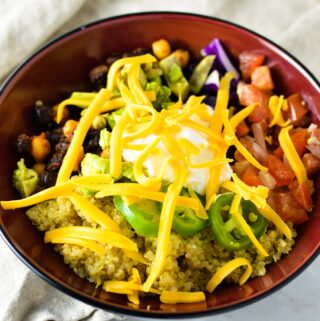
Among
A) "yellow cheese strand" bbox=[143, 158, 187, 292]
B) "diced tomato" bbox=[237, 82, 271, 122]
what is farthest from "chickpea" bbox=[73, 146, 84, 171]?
"diced tomato" bbox=[237, 82, 271, 122]

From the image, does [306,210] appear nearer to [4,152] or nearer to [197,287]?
[197,287]

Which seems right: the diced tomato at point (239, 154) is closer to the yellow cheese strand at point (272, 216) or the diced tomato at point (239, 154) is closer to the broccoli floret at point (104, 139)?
the yellow cheese strand at point (272, 216)

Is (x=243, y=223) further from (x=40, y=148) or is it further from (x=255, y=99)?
(x=40, y=148)

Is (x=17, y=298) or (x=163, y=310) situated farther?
(x=17, y=298)

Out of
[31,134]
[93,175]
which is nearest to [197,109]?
[93,175]

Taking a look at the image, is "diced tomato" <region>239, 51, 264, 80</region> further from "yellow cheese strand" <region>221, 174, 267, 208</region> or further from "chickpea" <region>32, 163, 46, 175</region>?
"chickpea" <region>32, 163, 46, 175</region>
